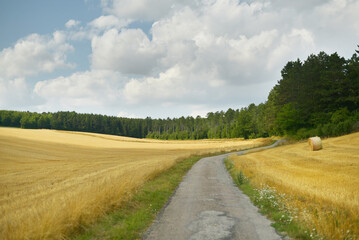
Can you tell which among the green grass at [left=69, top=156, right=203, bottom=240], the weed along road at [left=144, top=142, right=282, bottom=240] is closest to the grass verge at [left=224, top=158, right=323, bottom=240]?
the weed along road at [left=144, top=142, right=282, bottom=240]

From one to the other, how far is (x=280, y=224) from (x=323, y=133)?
4935 cm

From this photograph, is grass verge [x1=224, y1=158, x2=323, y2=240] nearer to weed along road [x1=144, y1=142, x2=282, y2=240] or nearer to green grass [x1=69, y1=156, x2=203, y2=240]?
weed along road [x1=144, y1=142, x2=282, y2=240]

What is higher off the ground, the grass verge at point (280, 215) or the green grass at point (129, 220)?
the grass verge at point (280, 215)

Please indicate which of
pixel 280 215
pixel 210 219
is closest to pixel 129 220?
pixel 210 219

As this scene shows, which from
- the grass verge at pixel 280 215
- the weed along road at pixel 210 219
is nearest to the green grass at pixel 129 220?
the weed along road at pixel 210 219

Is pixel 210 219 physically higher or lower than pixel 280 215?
lower

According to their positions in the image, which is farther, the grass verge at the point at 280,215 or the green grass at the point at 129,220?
the green grass at the point at 129,220

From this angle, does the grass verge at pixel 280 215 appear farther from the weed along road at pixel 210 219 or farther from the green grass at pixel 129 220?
the green grass at pixel 129 220

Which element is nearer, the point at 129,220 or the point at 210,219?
the point at 129,220

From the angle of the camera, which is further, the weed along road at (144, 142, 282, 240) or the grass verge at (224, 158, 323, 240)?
the weed along road at (144, 142, 282, 240)

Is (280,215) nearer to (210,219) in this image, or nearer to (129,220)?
(210,219)

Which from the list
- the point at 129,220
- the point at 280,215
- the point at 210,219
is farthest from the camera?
the point at 280,215

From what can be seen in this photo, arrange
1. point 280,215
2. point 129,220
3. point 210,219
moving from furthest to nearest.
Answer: point 280,215
point 210,219
point 129,220

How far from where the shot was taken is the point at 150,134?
183250mm
